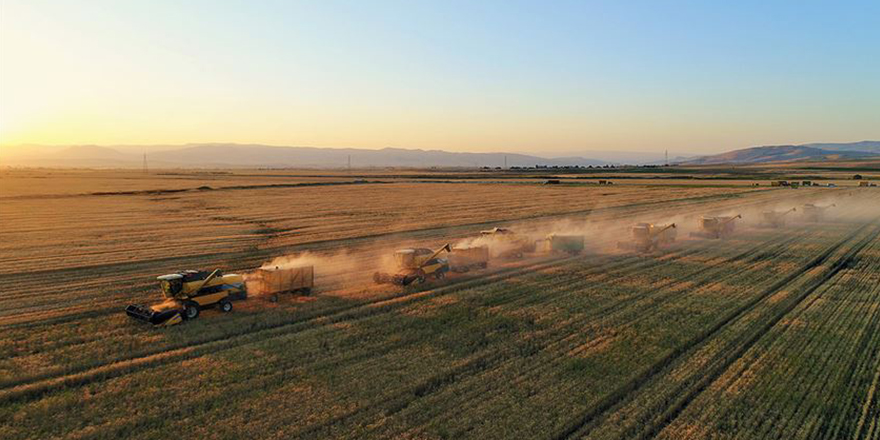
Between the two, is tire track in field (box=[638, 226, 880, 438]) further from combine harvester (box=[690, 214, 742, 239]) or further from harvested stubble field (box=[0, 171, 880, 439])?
combine harvester (box=[690, 214, 742, 239])

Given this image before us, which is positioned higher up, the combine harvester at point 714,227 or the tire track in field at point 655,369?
the combine harvester at point 714,227

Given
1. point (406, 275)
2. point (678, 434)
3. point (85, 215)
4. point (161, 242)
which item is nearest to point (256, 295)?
point (406, 275)

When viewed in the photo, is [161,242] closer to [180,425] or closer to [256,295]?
[256,295]

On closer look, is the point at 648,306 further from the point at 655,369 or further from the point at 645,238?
the point at 645,238

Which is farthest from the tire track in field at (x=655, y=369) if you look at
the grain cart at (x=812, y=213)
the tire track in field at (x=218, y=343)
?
the grain cart at (x=812, y=213)

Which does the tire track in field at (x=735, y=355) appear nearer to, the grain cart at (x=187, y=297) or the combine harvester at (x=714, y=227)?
the combine harvester at (x=714, y=227)

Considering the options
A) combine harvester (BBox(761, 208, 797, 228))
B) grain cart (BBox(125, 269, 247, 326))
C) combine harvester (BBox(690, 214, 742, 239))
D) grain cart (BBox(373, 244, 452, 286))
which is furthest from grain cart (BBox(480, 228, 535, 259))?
combine harvester (BBox(761, 208, 797, 228))
